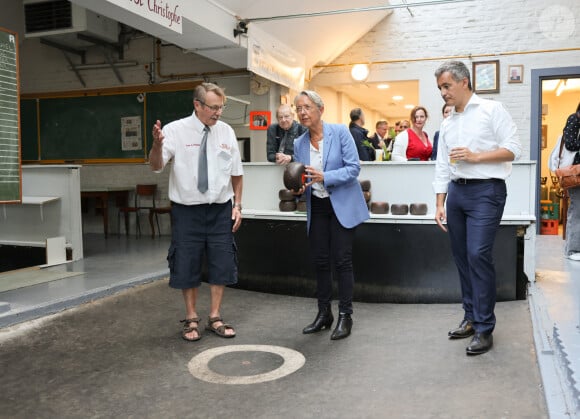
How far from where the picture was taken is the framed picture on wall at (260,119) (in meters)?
7.99

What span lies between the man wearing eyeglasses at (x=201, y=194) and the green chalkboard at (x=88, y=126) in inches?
230

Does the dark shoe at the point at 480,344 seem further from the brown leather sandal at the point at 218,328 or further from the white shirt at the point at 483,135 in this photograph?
the brown leather sandal at the point at 218,328

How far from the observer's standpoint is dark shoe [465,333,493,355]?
2963 millimetres

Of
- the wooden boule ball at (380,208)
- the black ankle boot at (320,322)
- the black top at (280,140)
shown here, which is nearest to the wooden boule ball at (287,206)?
the black top at (280,140)

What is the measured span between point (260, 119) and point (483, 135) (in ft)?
17.5

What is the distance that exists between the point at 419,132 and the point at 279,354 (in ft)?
10.1

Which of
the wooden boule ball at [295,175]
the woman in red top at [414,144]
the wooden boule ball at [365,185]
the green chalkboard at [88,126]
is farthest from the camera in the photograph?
the green chalkboard at [88,126]

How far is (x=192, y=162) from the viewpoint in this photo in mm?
3312

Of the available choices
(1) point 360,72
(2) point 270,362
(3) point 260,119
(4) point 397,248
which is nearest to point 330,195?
(2) point 270,362

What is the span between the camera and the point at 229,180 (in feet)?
11.3

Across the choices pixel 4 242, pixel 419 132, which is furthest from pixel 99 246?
pixel 419 132

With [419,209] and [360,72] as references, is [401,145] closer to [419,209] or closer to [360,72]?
[419,209]

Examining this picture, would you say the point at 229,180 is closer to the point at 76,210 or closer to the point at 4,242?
the point at 76,210

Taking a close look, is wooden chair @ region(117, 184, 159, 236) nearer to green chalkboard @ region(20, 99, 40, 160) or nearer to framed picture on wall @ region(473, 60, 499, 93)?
green chalkboard @ region(20, 99, 40, 160)
